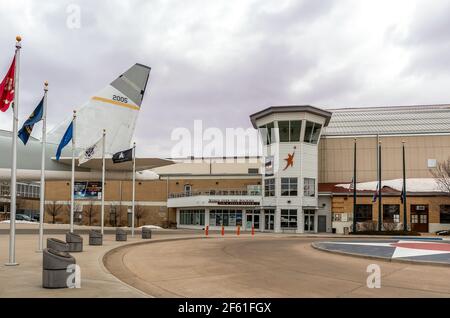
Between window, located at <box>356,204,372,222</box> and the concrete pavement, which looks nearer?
the concrete pavement

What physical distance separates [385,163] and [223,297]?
58181mm

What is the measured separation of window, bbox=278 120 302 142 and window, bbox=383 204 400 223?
531 inches

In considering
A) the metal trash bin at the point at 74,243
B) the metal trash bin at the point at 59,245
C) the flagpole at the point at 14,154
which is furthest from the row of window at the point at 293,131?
the flagpole at the point at 14,154

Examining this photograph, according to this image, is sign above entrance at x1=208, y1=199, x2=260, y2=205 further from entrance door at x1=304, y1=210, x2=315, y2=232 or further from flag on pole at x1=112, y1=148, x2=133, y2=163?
flag on pole at x1=112, y1=148, x2=133, y2=163

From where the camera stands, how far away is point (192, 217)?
62562 millimetres

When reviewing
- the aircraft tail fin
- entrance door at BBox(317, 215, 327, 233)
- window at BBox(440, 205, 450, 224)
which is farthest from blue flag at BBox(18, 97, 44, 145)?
window at BBox(440, 205, 450, 224)

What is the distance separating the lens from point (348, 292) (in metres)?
11.4

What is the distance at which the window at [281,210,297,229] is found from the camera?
2103 inches

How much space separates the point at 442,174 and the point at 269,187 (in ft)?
70.1

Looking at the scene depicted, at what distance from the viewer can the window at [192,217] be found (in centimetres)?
6065

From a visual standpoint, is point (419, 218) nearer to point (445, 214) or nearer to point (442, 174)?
point (445, 214)

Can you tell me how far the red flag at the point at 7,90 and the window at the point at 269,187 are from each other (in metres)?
41.6

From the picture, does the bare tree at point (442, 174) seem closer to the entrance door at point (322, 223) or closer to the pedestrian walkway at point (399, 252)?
the entrance door at point (322, 223)

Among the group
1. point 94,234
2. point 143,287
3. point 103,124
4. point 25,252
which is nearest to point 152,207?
point 103,124
